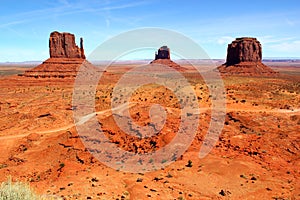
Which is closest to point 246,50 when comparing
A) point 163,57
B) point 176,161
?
point 163,57

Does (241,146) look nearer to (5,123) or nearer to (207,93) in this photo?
(207,93)

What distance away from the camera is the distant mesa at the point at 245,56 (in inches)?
3511

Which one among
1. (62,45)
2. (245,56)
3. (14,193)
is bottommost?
(14,193)

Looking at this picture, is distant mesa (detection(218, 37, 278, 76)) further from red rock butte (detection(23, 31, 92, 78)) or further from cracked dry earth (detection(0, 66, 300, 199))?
cracked dry earth (detection(0, 66, 300, 199))

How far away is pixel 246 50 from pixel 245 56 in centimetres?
206

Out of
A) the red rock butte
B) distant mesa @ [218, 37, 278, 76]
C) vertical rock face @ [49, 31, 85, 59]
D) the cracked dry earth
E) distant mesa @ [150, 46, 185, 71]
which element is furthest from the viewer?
distant mesa @ [150, 46, 185, 71]

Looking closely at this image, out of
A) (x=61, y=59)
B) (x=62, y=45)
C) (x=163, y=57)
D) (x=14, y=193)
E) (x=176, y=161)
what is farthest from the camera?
(x=163, y=57)

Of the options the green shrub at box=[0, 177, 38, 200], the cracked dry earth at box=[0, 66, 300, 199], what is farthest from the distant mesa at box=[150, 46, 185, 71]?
the green shrub at box=[0, 177, 38, 200]

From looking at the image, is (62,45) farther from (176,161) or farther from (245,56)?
(176,161)

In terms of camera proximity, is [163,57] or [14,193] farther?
[163,57]

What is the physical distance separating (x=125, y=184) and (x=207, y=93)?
26.9 meters

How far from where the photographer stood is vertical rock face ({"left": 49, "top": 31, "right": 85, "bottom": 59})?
87562 mm

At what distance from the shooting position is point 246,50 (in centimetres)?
9206

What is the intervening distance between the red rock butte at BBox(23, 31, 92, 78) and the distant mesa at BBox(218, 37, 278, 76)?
47.8 m
